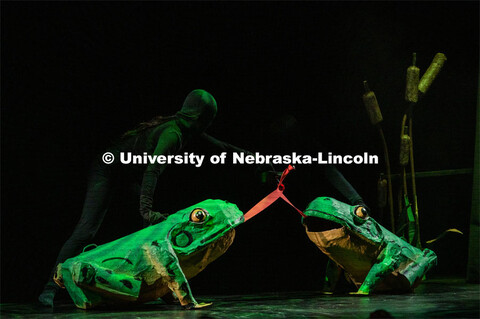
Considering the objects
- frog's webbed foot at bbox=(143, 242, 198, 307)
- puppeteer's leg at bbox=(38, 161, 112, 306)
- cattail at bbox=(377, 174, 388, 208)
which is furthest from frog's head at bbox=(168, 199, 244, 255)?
cattail at bbox=(377, 174, 388, 208)

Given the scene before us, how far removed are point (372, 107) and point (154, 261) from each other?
95.2 inches

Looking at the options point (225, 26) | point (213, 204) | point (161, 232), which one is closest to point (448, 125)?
point (225, 26)

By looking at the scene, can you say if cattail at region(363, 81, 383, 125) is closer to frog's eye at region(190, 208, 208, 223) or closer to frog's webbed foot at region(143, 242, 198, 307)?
frog's eye at region(190, 208, 208, 223)

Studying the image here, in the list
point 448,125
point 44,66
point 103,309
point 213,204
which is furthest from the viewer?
point 448,125

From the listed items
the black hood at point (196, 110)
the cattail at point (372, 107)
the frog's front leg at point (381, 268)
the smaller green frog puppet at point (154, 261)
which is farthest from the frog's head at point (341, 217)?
the cattail at point (372, 107)

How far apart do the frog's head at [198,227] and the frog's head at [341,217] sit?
666mm

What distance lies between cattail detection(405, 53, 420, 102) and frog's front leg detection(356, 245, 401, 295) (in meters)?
1.47

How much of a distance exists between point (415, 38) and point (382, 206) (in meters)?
1.55

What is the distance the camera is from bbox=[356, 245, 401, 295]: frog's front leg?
436cm

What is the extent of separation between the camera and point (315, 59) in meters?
5.31

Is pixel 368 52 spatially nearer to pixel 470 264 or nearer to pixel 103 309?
pixel 470 264

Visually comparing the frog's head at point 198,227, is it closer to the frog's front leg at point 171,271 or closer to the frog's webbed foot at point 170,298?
the frog's front leg at point 171,271

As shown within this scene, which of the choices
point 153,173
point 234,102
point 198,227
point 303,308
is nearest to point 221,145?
point 234,102

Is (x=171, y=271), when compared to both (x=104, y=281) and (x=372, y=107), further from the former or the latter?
(x=372, y=107)
